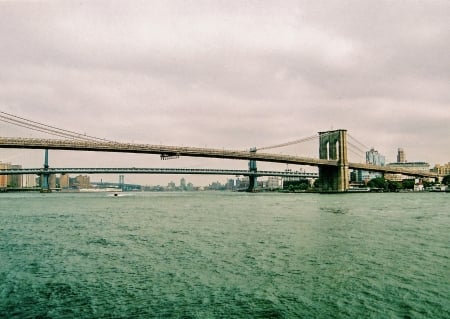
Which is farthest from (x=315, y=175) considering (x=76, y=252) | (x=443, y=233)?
(x=76, y=252)

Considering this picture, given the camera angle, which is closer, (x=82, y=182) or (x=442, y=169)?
(x=442, y=169)

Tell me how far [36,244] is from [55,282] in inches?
232

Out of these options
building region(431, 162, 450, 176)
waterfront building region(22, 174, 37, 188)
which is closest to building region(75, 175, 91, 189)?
waterfront building region(22, 174, 37, 188)

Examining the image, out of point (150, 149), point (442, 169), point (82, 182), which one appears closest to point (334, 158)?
point (150, 149)

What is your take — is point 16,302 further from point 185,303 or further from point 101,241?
point 101,241

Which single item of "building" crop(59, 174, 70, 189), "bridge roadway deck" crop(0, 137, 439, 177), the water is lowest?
the water

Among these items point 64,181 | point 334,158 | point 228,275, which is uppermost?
point 334,158

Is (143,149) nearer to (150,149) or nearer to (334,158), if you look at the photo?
(150,149)

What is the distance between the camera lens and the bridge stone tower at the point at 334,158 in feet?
238

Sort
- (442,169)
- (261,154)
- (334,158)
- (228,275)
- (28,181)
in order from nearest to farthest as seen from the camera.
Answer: (228,275) → (261,154) → (334,158) → (28,181) → (442,169)

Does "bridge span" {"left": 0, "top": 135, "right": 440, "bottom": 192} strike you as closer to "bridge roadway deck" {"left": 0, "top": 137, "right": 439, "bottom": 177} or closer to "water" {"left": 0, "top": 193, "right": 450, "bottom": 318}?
"bridge roadway deck" {"left": 0, "top": 137, "right": 439, "bottom": 177}

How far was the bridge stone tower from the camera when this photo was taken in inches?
2854

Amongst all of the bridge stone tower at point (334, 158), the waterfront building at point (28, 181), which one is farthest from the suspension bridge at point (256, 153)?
the waterfront building at point (28, 181)

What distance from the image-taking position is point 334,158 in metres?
76.2
